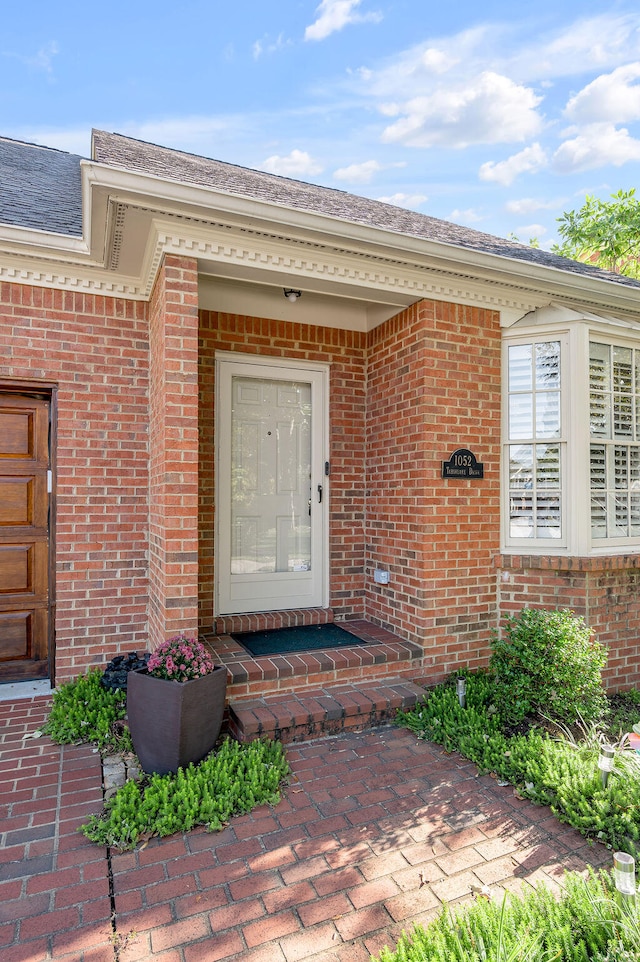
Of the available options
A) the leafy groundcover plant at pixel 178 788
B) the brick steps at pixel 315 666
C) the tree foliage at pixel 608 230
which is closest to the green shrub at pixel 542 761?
the brick steps at pixel 315 666

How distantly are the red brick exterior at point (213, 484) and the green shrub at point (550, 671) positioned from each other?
69cm

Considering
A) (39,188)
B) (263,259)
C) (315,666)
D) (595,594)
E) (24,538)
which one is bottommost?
(315,666)

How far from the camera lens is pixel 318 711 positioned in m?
3.39

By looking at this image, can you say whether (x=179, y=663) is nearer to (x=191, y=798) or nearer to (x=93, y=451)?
(x=191, y=798)

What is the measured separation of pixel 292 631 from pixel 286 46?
6313mm

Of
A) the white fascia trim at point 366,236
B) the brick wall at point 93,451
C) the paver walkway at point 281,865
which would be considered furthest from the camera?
the brick wall at point 93,451

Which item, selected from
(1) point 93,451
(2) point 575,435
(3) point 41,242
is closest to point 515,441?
(2) point 575,435

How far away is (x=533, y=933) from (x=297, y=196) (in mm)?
4976

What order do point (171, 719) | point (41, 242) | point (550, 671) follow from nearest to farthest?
point (171, 719) → point (550, 671) → point (41, 242)

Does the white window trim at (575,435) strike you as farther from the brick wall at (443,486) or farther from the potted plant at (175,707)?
the potted plant at (175,707)

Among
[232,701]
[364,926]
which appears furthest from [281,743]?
[364,926]

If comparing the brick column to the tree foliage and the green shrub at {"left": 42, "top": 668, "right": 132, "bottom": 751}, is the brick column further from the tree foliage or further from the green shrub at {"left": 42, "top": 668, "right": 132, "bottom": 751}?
the tree foliage

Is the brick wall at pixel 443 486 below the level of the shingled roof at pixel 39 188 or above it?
below

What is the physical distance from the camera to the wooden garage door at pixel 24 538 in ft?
13.5
